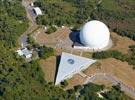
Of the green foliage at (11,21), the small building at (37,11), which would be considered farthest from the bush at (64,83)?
the small building at (37,11)

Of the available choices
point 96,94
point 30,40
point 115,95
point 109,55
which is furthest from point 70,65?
point 30,40

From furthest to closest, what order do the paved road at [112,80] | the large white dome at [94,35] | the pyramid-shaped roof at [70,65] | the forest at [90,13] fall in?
the forest at [90,13], the large white dome at [94,35], the pyramid-shaped roof at [70,65], the paved road at [112,80]

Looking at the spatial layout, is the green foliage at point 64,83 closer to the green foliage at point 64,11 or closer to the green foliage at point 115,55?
the green foliage at point 115,55

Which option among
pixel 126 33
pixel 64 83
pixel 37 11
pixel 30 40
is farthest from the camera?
pixel 37 11

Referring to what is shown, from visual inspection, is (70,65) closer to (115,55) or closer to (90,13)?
(115,55)

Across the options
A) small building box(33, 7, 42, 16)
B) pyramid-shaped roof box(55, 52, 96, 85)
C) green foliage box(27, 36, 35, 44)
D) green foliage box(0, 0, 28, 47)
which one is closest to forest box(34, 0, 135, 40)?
small building box(33, 7, 42, 16)
